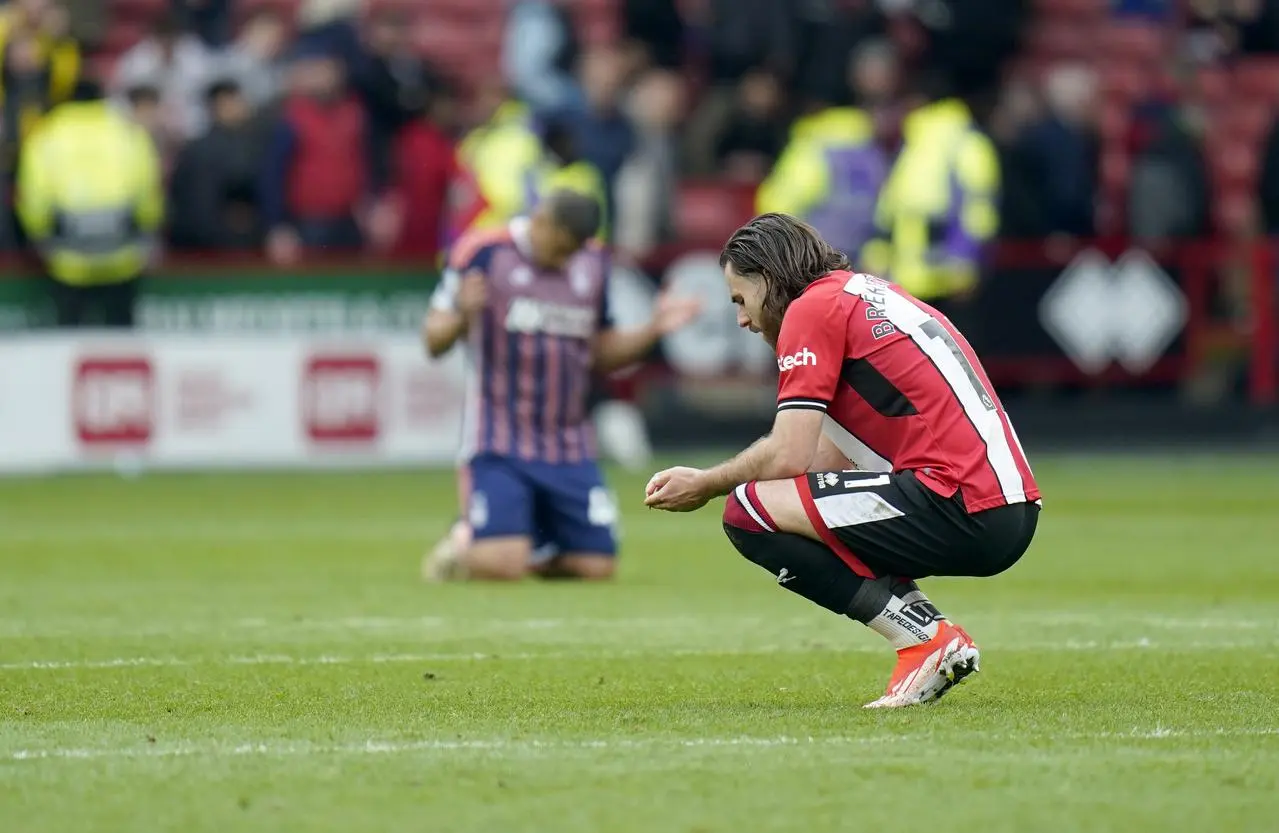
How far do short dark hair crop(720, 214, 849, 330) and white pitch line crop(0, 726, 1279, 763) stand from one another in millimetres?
1391

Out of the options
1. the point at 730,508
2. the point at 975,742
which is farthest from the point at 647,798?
the point at 730,508

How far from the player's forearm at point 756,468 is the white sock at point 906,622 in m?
0.50

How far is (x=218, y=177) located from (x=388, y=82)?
1674mm

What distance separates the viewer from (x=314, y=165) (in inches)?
747

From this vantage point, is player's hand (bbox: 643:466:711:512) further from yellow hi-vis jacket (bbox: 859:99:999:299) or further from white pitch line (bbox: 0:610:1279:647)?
yellow hi-vis jacket (bbox: 859:99:999:299)

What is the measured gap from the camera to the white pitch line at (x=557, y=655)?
27.1ft

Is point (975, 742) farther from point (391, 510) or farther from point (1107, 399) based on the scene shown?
point (1107, 399)

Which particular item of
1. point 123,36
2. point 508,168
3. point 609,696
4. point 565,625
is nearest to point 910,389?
point 609,696

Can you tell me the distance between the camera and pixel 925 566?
705 centimetres

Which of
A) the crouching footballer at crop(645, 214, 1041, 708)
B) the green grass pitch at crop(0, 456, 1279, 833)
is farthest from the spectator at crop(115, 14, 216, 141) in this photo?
the crouching footballer at crop(645, 214, 1041, 708)

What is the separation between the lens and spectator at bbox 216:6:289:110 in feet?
64.4

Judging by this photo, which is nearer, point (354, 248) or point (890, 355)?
point (890, 355)

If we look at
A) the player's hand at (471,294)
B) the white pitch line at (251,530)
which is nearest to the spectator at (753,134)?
the white pitch line at (251,530)

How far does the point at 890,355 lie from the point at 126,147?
12.1 m
